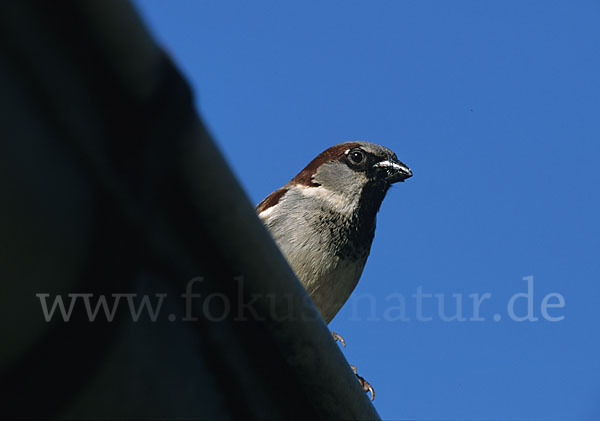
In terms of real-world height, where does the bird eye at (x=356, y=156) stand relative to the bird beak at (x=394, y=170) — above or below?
above

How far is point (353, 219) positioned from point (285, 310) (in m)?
3.55

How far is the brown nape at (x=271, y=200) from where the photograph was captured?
5095 millimetres

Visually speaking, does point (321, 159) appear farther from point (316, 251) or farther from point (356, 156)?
point (316, 251)

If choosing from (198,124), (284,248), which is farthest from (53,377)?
(284,248)

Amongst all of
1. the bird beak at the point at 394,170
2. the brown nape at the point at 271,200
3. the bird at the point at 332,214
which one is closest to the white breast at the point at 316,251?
the bird at the point at 332,214

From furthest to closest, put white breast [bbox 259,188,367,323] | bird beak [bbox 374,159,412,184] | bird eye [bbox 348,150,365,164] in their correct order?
bird eye [bbox 348,150,365,164] < bird beak [bbox 374,159,412,184] < white breast [bbox 259,188,367,323]

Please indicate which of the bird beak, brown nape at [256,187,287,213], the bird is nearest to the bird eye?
the bird

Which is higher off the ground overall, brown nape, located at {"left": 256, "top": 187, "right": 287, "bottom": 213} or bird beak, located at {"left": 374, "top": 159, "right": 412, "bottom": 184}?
brown nape, located at {"left": 256, "top": 187, "right": 287, "bottom": 213}

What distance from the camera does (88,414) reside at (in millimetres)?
1122

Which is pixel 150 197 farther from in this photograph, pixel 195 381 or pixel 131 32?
pixel 195 381

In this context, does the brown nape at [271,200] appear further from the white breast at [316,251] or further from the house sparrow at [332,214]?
the white breast at [316,251]

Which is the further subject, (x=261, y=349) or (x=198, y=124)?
(x=261, y=349)

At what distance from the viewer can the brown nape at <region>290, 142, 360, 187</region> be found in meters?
5.44

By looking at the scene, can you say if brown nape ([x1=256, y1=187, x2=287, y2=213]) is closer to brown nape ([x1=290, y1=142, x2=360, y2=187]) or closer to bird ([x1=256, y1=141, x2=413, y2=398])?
bird ([x1=256, y1=141, x2=413, y2=398])
